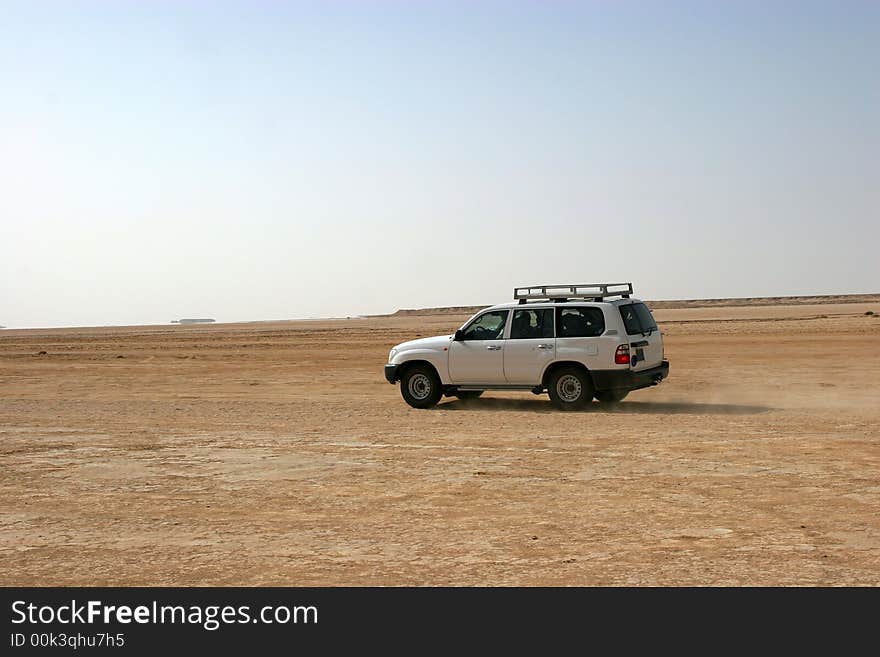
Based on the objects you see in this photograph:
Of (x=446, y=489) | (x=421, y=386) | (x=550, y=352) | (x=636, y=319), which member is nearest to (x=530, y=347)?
(x=550, y=352)

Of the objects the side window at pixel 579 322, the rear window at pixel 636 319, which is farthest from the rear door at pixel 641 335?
the side window at pixel 579 322

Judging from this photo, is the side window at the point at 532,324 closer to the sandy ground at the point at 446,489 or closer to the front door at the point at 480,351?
the front door at the point at 480,351

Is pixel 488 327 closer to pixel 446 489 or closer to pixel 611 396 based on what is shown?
pixel 611 396

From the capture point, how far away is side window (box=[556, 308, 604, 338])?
1733cm

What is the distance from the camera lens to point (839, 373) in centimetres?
2356

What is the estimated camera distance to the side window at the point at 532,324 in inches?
701

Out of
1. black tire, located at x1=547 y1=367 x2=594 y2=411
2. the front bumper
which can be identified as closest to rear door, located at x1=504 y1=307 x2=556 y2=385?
black tire, located at x1=547 y1=367 x2=594 y2=411

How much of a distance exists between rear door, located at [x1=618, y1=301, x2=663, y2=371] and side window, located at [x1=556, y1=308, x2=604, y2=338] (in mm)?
417

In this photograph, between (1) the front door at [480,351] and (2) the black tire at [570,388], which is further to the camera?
(1) the front door at [480,351]

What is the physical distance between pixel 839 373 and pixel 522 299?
A: 9.52 metres

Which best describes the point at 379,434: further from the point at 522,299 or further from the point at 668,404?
the point at 668,404

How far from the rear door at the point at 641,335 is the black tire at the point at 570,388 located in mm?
890

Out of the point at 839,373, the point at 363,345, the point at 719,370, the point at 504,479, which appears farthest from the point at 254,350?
the point at 504,479

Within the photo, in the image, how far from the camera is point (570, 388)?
57.9 feet
